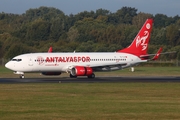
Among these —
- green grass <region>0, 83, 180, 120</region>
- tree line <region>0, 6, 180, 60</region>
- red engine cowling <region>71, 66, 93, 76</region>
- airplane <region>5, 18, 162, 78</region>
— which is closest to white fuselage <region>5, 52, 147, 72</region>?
airplane <region>5, 18, 162, 78</region>

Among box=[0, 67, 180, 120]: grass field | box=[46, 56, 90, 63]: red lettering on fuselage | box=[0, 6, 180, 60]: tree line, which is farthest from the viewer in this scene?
box=[0, 6, 180, 60]: tree line

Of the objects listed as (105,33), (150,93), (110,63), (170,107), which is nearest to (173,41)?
(105,33)

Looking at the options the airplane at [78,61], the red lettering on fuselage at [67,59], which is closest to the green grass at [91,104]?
the airplane at [78,61]

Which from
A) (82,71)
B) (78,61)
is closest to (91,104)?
(82,71)

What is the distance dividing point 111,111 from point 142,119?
2748 mm

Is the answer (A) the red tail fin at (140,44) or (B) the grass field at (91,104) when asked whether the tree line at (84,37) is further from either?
(B) the grass field at (91,104)

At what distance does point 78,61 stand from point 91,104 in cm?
3200

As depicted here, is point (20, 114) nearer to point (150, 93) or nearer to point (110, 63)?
point (150, 93)

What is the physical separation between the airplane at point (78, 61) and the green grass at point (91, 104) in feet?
68.7

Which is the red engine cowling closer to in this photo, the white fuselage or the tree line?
the white fuselage

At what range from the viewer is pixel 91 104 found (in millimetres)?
27875

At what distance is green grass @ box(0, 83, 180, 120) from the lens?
2356cm

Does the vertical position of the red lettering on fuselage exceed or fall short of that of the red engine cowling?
it exceeds it

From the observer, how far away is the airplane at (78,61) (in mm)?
58062
